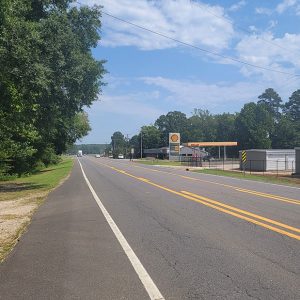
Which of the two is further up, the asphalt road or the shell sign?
the shell sign

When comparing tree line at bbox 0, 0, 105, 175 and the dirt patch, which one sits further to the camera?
tree line at bbox 0, 0, 105, 175

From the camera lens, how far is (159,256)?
8125mm

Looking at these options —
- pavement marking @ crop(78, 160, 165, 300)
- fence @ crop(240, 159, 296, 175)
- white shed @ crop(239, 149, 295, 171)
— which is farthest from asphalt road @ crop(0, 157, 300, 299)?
white shed @ crop(239, 149, 295, 171)

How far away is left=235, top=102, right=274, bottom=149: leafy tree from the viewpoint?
131250 millimetres

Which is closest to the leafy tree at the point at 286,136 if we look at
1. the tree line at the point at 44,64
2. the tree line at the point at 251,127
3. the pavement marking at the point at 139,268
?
the tree line at the point at 251,127

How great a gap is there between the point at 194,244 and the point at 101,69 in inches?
784

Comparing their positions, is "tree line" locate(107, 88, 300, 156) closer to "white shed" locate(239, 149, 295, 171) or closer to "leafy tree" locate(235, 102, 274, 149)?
"leafy tree" locate(235, 102, 274, 149)

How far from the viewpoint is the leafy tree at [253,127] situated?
131 m

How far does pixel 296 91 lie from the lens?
163375 millimetres

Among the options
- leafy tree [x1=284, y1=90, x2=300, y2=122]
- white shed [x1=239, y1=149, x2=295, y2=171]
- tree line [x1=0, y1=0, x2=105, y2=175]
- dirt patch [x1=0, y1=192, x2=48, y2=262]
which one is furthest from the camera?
leafy tree [x1=284, y1=90, x2=300, y2=122]

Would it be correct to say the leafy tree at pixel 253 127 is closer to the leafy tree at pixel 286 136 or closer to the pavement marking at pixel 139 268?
the leafy tree at pixel 286 136

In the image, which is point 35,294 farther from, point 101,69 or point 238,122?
point 238,122

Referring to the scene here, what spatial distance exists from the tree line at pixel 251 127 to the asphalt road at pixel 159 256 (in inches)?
4728

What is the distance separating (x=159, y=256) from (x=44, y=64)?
1685 centimetres
